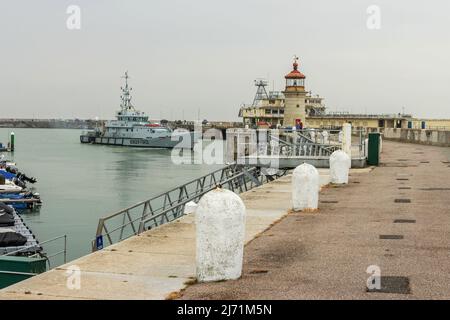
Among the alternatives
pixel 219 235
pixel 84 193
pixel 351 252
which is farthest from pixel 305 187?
pixel 84 193

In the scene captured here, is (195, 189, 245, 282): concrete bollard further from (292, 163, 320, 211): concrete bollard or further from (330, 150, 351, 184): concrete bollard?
(330, 150, 351, 184): concrete bollard

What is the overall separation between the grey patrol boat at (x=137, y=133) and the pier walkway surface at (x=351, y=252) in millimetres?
128474

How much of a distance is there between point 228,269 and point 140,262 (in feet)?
5.99

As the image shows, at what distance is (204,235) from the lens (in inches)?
314

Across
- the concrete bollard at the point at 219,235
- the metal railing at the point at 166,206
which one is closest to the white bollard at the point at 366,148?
the metal railing at the point at 166,206

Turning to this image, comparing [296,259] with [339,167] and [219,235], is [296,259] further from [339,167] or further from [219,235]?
[339,167]

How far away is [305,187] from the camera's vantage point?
14133 millimetres

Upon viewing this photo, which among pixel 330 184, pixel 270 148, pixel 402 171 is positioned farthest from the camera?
pixel 270 148

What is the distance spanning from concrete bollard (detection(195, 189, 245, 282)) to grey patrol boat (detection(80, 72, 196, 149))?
13576cm

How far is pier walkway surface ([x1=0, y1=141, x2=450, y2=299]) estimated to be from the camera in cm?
768

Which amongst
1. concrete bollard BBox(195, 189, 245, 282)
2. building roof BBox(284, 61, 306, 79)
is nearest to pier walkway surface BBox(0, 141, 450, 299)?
concrete bollard BBox(195, 189, 245, 282)

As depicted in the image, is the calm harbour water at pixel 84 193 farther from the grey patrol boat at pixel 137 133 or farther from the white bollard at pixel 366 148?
the grey patrol boat at pixel 137 133
